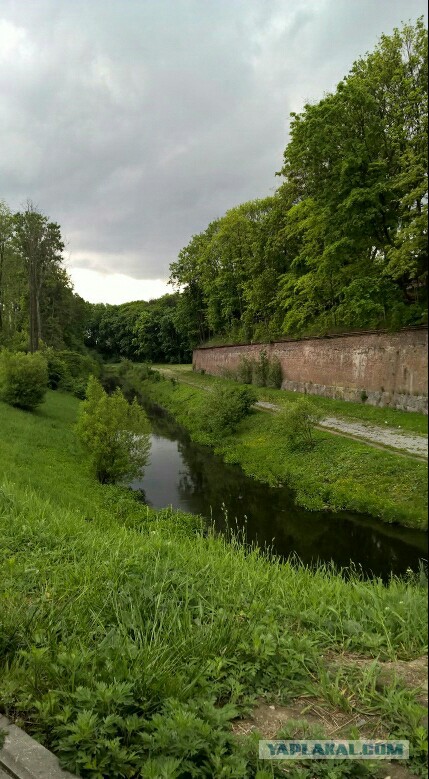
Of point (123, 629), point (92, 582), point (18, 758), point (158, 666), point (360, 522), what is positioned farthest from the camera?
point (360, 522)

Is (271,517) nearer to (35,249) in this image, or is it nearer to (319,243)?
(319,243)

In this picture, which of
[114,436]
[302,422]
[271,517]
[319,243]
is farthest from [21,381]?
[319,243]

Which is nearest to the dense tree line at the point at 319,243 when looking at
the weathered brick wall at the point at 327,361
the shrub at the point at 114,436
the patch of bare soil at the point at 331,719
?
the weathered brick wall at the point at 327,361

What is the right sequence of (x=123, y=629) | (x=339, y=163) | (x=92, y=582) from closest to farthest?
(x=123, y=629), (x=92, y=582), (x=339, y=163)

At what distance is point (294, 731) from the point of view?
104 inches

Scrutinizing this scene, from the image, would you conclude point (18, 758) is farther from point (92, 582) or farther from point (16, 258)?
point (16, 258)

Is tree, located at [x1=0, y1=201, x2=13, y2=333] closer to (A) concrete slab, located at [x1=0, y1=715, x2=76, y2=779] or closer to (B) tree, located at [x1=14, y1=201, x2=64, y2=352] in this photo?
(B) tree, located at [x1=14, y1=201, x2=64, y2=352]

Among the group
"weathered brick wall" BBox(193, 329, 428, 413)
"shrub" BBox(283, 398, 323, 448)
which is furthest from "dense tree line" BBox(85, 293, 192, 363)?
"shrub" BBox(283, 398, 323, 448)

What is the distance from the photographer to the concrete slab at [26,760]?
2408 mm

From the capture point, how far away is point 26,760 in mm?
2482

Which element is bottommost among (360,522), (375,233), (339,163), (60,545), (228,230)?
(360,522)

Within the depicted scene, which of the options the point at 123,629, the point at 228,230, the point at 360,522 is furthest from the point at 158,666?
the point at 228,230

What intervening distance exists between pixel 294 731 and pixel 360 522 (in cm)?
1051

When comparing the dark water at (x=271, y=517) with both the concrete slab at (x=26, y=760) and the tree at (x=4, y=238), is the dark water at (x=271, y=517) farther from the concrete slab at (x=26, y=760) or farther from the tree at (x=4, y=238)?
the tree at (x=4, y=238)
